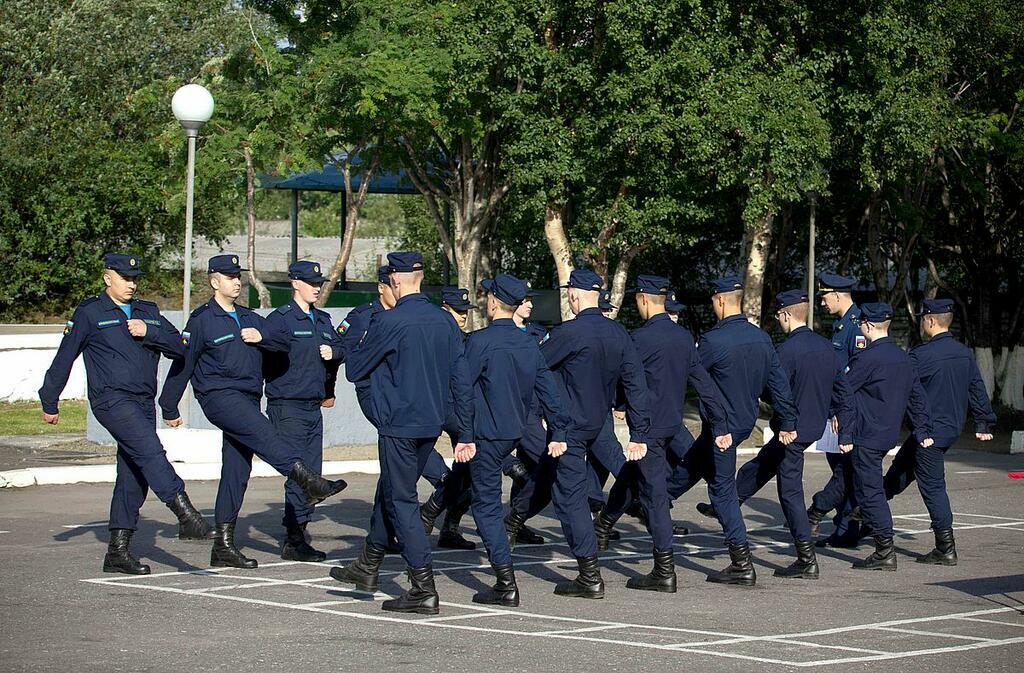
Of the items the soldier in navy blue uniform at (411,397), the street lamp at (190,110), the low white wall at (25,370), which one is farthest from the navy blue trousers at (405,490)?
the low white wall at (25,370)

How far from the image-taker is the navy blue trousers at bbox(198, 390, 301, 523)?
10.4 m

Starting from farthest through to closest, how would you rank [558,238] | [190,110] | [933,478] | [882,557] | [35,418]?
[558,238] < [35,418] < [190,110] < [933,478] < [882,557]

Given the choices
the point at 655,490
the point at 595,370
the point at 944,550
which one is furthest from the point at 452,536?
the point at 944,550

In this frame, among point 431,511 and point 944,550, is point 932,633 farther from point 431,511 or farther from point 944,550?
point 431,511

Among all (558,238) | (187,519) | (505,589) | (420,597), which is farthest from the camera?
(558,238)

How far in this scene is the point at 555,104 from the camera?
2758 centimetres

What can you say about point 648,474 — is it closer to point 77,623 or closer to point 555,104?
point 77,623

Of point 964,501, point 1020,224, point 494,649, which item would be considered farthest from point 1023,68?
point 494,649

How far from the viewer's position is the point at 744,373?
10680 mm

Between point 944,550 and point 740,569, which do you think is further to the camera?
point 944,550

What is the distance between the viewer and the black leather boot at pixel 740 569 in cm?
1045

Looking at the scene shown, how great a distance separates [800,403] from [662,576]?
1.96 m

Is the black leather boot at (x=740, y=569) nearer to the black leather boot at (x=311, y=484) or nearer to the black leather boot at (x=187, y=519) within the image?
the black leather boot at (x=311, y=484)

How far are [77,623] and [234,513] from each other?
224 centimetres
